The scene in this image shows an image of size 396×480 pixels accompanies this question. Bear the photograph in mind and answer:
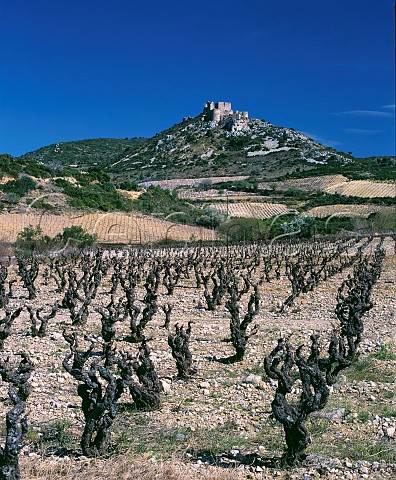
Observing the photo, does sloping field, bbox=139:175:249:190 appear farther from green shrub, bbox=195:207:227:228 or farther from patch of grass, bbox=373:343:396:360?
patch of grass, bbox=373:343:396:360

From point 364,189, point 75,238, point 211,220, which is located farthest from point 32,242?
point 364,189

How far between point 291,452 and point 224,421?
1.34m

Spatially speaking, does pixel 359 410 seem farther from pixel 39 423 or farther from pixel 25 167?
pixel 25 167

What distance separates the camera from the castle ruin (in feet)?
375

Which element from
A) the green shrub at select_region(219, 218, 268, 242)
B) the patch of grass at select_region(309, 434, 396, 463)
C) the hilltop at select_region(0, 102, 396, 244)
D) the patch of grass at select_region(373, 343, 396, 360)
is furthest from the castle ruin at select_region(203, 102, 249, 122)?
the patch of grass at select_region(309, 434, 396, 463)

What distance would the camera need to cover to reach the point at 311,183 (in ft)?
258

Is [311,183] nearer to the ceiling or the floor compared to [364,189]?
nearer to the ceiling

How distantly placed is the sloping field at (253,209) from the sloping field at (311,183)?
1526 cm

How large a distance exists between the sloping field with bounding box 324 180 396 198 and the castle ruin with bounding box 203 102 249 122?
4260cm

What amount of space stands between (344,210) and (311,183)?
2117 cm

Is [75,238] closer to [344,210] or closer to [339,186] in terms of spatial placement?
[344,210]

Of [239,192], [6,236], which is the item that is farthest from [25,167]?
[239,192]

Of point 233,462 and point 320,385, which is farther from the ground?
point 320,385

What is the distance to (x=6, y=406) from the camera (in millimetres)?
6754
